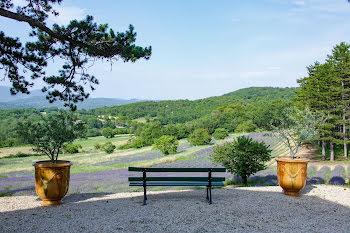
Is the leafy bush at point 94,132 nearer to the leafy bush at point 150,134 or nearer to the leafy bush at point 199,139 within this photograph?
the leafy bush at point 150,134

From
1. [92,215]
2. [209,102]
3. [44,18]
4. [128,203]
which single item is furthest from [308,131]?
[209,102]

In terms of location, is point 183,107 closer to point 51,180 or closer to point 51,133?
point 51,133

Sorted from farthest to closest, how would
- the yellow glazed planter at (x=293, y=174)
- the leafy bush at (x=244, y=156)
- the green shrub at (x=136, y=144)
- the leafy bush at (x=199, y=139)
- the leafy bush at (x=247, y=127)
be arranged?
the leafy bush at (x=247, y=127), the green shrub at (x=136, y=144), the leafy bush at (x=199, y=139), the leafy bush at (x=244, y=156), the yellow glazed planter at (x=293, y=174)

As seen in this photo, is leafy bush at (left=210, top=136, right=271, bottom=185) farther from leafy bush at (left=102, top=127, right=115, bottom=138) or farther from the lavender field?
leafy bush at (left=102, top=127, right=115, bottom=138)

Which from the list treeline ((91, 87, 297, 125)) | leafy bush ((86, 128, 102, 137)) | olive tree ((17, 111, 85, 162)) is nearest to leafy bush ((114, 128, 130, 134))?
leafy bush ((86, 128, 102, 137))

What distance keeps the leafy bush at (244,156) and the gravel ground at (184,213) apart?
8.59 ft

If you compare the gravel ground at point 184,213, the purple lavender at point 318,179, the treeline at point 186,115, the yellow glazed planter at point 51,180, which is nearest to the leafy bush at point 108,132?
the treeline at point 186,115

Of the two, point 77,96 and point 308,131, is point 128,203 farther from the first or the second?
point 308,131

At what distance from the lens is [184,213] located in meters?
5.07

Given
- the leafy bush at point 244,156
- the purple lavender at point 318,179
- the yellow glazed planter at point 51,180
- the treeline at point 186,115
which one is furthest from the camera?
the treeline at point 186,115

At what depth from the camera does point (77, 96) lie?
24.4 feet

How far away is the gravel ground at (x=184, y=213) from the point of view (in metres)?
4.39

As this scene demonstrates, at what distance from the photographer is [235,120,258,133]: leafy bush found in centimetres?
7144

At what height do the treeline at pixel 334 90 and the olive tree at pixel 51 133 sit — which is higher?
the treeline at pixel 334 90
